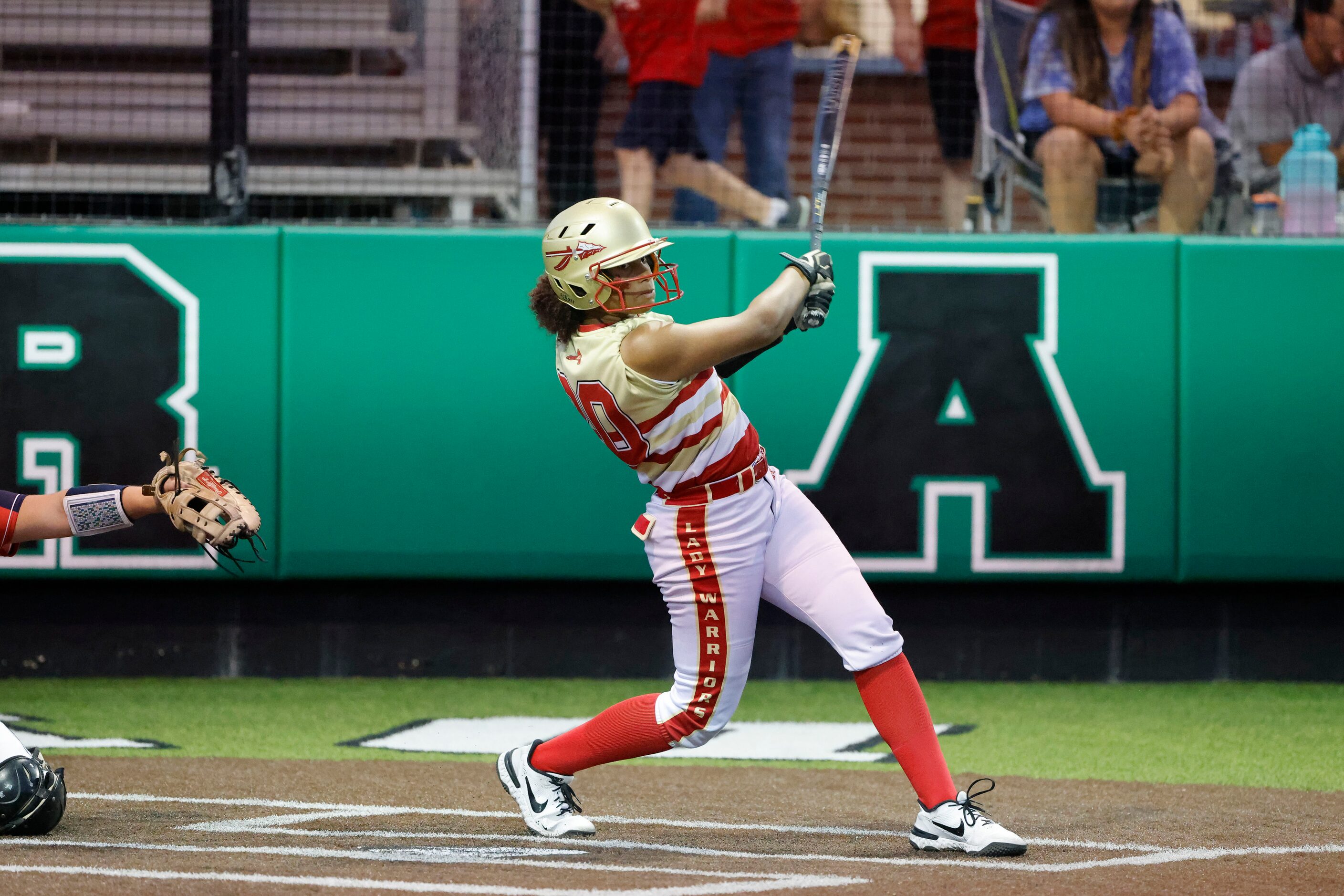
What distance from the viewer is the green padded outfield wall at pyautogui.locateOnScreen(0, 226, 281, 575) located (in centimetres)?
676

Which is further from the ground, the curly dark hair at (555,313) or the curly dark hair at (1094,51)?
the curly dark hair at (1094,51)

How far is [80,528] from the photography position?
4.16 metres

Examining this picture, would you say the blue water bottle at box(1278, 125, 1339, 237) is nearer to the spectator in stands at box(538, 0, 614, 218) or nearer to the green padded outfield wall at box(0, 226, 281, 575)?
the spectator in stands at box(538, 0, 614, 218)

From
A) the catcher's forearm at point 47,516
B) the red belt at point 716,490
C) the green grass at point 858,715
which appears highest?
the red belt at point 716,490

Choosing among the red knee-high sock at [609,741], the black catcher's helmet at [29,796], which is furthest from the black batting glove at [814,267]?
the black catcher's helmet at [29,796]

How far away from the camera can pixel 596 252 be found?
13.0 feet

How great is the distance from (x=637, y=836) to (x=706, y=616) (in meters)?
0.62

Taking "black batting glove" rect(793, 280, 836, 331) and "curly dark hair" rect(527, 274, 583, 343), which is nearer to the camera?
"black batting glove" rect(793, 280, 836, 331)

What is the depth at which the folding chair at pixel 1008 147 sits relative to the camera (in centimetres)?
712

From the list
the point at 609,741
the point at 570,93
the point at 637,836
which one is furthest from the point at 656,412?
the point at 570,93

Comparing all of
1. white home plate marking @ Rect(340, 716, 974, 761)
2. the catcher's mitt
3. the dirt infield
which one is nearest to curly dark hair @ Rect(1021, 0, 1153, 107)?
white home plate marking @ Rect(340, 716, 974, 761)

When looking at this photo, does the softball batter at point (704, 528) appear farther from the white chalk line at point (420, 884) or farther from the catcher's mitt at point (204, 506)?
the catcher's mitt at point (204, 506)

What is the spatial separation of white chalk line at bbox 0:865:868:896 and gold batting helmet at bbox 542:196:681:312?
136cm

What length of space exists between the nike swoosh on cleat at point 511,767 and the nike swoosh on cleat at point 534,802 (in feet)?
0.12
